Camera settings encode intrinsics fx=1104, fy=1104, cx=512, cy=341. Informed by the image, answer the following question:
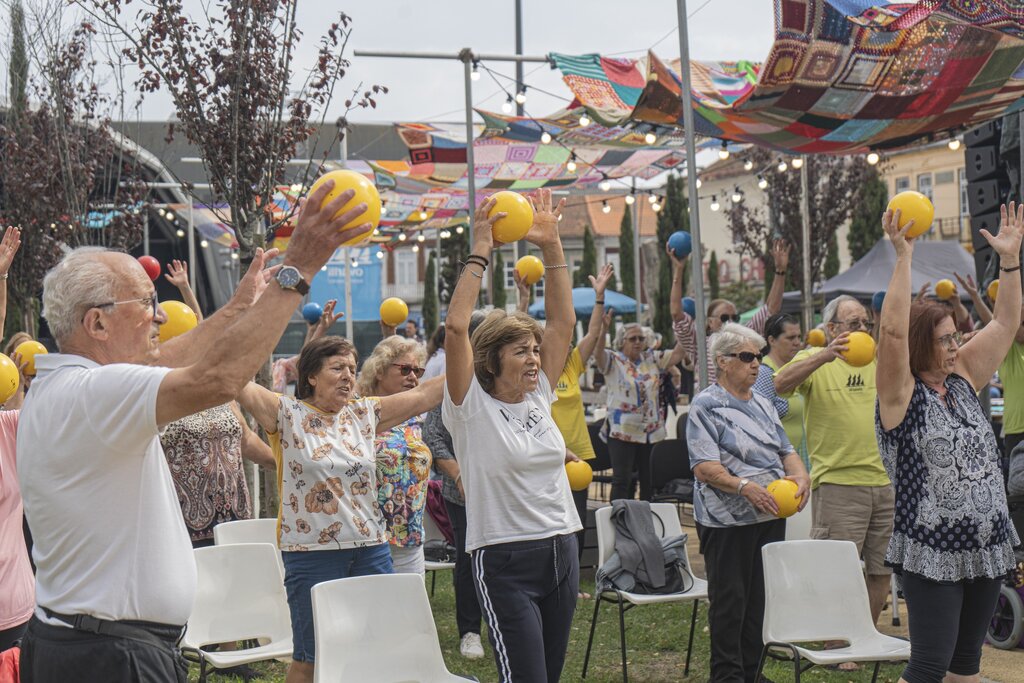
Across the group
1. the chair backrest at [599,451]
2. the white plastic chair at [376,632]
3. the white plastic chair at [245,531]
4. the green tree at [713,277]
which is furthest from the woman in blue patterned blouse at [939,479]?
the green tree at [713,277]

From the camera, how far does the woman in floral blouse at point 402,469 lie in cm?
525

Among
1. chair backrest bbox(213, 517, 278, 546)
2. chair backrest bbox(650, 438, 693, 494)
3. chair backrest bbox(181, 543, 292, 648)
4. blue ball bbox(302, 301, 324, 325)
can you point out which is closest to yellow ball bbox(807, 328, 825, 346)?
chair backrest bbox(650, 438, 693, 494)

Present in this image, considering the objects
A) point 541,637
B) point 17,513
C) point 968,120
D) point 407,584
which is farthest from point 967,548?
point 968,120

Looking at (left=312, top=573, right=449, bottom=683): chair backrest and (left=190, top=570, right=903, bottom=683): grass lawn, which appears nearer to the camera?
(left=312, top=573, right=449, bottom=683): chair backrest

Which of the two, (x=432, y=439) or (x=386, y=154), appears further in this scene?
(x=386, y=154)

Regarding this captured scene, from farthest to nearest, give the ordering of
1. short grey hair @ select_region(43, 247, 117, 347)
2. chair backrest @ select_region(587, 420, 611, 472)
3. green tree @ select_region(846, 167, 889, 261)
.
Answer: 1. green tree @ select_region(846, 167, 889, 261)
2. chair backrest @ select_region(587, 420, 611, 472)
3. short grey hair @ select_region(43, 247, 117, 347)

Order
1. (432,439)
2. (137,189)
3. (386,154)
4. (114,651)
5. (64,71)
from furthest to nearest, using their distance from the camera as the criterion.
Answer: (386,154) → (137,189) → (64,71) → (432,439) → (114,651)

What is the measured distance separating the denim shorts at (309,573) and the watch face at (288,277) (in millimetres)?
2357

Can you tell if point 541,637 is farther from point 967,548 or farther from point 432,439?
point 432,439

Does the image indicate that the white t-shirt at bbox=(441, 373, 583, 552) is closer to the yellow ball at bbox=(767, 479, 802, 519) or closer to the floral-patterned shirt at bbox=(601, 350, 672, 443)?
the yellow ball at bbox=(767, 479, 802, 519)

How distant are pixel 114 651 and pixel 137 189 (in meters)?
9.85

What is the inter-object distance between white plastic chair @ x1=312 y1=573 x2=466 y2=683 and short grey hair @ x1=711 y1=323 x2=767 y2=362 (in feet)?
6.42

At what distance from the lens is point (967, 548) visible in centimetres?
398

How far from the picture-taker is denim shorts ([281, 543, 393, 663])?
4469 mm
